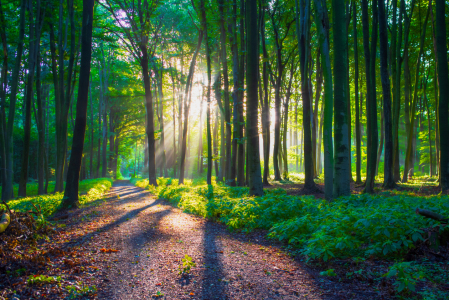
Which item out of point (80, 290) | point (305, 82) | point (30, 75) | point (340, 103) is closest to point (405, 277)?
point (80, 290)

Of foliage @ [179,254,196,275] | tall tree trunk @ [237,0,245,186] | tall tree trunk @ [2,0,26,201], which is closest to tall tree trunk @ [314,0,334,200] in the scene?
tall tree trunk @ [237,0,245,186]

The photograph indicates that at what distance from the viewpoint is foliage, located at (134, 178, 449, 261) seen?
380 cm

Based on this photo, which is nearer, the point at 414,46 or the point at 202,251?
the point at 202,251

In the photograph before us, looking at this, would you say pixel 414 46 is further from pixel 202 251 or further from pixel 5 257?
pixel 5 257

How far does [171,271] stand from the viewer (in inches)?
149

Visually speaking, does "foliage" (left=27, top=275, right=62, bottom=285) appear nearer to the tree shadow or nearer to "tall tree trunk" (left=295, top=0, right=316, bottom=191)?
the tree shadow

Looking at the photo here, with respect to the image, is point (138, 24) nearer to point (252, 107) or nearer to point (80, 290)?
point (252, 107)

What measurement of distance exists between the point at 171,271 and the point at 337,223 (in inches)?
121

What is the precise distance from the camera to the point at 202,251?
4688mm

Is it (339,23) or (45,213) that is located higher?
(339,23)

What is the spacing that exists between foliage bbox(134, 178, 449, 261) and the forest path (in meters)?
0.42

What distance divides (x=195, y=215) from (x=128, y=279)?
4.91 m

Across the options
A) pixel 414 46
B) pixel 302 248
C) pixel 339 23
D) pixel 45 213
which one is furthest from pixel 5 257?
pixel 414 46

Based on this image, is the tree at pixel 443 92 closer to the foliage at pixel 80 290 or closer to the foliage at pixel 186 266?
the foliage at pixel 186 266
